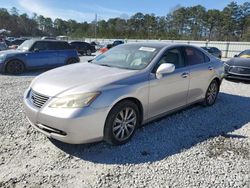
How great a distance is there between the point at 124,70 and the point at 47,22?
103503mm

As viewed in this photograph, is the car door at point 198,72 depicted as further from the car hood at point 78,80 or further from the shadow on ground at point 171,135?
the car hood at point 78,80

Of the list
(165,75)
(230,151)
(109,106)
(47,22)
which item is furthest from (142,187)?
(47,22)

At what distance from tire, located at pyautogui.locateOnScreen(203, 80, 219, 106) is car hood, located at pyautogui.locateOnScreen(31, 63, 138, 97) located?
2586 mm

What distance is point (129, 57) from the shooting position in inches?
178

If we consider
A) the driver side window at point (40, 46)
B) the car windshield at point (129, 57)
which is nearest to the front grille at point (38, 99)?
the car windshield at point (129, 57)

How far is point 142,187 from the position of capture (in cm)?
285

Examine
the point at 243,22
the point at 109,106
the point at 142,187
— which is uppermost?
the point at 243,22

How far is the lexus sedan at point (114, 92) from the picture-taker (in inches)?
129

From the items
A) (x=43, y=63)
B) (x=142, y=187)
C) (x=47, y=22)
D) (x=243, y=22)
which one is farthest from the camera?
(x=47, y=22)

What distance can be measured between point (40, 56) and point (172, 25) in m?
64.4

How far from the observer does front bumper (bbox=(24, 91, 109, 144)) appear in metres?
3.18

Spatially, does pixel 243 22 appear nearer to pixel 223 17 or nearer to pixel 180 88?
pixel 223 17

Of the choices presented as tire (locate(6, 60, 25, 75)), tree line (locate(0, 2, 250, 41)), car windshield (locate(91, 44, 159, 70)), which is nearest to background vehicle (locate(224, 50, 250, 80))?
car windshield (locate(91, 44, 159, 70))

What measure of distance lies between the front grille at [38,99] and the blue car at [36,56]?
286 inches
